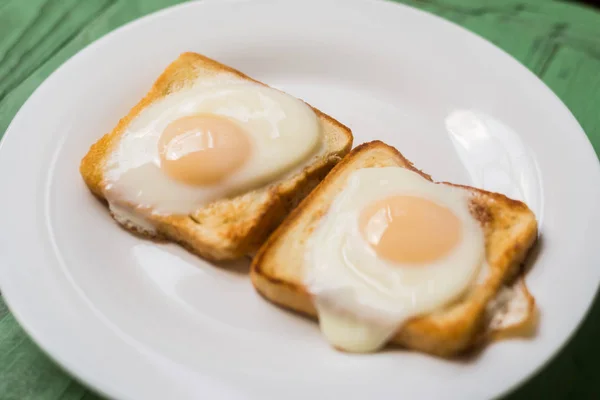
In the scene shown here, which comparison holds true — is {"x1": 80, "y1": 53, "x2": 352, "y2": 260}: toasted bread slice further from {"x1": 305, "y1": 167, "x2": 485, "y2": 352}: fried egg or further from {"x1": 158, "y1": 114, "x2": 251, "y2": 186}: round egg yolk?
{"x1": 305, "y1": 167, "x2": 485, "y2": 352}: fried egg

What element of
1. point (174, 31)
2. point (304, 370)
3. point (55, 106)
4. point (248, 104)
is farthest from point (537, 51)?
point (55, 106)

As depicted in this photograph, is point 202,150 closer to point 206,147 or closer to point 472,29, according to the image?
point 206,147

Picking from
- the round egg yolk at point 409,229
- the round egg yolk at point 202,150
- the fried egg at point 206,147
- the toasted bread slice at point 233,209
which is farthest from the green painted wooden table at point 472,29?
the round egg yolk at point 409,229

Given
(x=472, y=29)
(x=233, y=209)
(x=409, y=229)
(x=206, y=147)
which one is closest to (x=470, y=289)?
(x=409, y=229)

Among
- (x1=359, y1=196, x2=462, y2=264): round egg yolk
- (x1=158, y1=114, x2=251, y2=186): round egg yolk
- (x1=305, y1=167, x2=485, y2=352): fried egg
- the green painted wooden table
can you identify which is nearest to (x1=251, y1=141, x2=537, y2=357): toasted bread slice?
(x1=305, y1=167, x2=485, y2=352): fried egg

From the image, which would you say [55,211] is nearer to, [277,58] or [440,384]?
[277,58]

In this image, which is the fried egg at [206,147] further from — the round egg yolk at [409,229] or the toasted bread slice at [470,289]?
the round egg yolk at [409,229]
